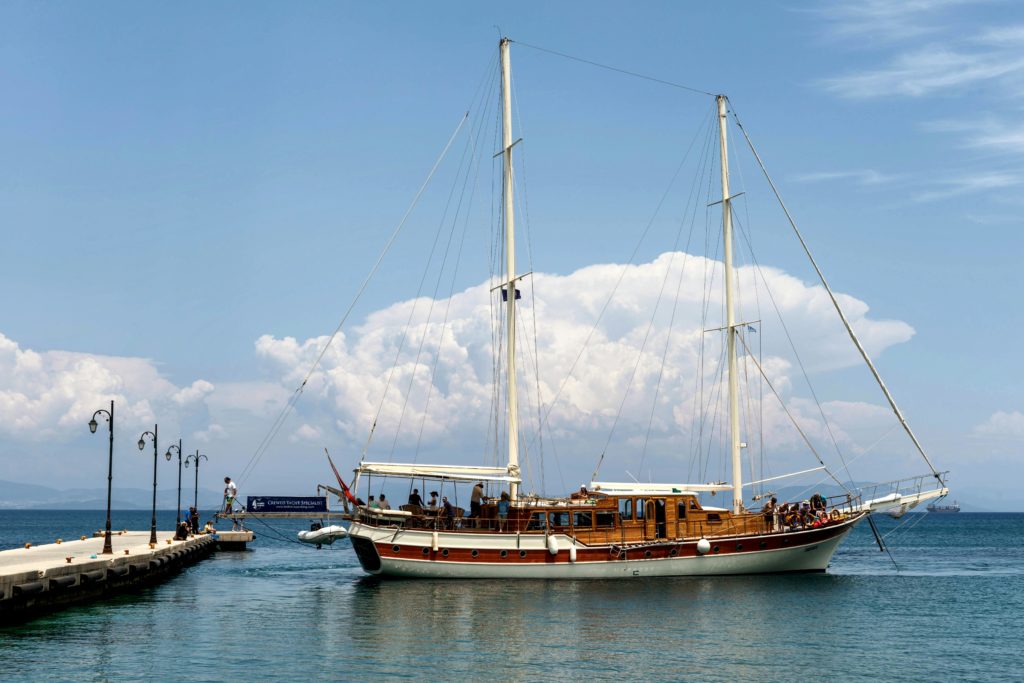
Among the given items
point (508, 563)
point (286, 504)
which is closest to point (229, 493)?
point (286, 504)

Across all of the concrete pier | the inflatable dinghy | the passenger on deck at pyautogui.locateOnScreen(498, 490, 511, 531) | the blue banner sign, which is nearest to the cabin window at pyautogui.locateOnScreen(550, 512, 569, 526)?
the passenger on deck at pyautogui.locateOnScreen(498, 490, 511, 531)

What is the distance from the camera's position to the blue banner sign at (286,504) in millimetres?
54219

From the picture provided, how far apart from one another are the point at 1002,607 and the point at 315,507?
32.2 metres

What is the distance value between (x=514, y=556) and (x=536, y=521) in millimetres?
1826

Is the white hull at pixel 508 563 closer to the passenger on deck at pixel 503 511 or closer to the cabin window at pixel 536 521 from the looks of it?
→ the cabin window at pixel 536 521

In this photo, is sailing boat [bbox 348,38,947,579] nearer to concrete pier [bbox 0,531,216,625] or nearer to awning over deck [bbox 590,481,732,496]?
awning over deck [bbox 590,481,732,496]

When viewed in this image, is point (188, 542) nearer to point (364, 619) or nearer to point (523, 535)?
point (523, 535)

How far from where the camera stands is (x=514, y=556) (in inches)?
1839

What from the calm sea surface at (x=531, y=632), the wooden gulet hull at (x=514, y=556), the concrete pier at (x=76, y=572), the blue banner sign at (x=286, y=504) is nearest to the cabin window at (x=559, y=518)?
the wooden gulet hull at (x=514, y=556)

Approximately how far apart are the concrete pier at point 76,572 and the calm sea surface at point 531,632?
807 millimetres

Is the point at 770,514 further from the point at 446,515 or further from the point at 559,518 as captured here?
the point at 446,515

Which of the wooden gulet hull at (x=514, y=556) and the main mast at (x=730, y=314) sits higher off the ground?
the main mast at (x=730, y=314)

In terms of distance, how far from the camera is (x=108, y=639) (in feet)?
101

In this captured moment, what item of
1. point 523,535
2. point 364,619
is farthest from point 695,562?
point 364,619
